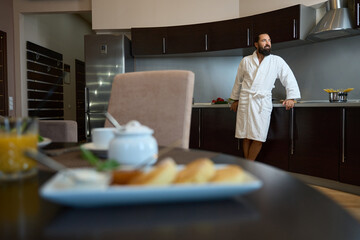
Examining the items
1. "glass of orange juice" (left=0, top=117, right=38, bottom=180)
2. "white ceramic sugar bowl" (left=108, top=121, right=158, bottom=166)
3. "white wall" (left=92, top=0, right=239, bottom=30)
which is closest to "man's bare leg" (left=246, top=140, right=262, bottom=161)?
"white wall" (left=92, top=0, right=239, bottom=30)

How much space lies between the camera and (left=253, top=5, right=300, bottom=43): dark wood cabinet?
3.80m

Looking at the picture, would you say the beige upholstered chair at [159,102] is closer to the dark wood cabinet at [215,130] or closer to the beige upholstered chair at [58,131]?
the beige upholstered chair at [58,131]

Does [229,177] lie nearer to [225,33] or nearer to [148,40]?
[225,33]

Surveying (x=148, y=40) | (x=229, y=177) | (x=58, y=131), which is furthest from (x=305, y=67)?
(x=229, y=177)

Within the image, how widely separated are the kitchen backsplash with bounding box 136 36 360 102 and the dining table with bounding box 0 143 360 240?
143 inches

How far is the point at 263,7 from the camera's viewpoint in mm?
4520

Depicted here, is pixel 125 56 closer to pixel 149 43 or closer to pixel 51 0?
pixel 149 43

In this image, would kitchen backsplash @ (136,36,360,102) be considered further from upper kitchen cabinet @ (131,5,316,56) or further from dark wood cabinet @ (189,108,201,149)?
dark wood cabinet @ (189,108,201,149)

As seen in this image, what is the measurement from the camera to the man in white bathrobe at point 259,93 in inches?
138

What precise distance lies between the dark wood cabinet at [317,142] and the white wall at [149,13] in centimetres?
242

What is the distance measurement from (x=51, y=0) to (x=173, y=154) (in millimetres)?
5336

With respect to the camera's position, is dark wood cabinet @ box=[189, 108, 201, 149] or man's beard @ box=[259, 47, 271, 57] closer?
man's beard @ box=[259, 47, 271, 57]

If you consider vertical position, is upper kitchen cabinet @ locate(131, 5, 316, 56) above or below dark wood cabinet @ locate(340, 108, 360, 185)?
above

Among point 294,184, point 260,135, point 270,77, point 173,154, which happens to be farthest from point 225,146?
point 294,184
